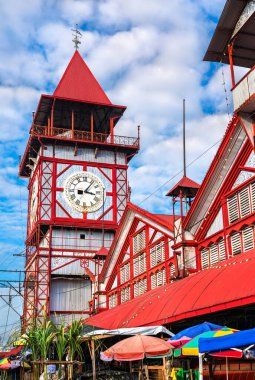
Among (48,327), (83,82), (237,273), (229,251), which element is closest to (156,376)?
(48,327)

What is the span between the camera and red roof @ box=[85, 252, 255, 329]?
14.3 m

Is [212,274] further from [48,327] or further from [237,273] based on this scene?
[48,327]

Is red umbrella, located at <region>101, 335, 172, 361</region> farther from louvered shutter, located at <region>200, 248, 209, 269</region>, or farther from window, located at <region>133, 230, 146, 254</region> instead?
window, located at <region>133, 230, 146, 254</region>

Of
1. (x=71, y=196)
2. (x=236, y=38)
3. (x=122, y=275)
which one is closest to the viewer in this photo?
(x=236, y=38)

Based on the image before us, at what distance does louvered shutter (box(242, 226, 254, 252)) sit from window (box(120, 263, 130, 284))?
1360 cm

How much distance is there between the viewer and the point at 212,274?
17.5m

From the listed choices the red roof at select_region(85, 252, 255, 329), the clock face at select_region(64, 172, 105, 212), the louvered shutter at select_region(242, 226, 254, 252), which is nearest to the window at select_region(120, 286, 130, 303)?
the red roof at select_region(85, 252, 255, 329)

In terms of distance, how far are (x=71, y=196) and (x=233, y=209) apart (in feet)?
85.5

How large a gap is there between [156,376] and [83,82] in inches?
1290

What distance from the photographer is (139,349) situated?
1493 cm

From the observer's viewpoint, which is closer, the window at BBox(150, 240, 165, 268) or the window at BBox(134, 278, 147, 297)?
the window at BBox(150, 240, 165, 268)

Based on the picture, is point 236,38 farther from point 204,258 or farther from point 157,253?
point 157,253

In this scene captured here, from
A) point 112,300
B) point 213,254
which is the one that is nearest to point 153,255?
point 213,254

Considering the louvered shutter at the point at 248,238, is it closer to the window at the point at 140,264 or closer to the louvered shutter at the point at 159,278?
the louvered shutter at the point at 159,278
